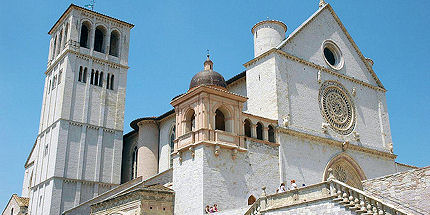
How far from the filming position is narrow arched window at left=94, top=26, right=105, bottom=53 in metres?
43.5

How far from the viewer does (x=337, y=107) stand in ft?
101

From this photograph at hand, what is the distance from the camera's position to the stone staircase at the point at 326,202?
559 inches

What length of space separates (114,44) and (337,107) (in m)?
23.1

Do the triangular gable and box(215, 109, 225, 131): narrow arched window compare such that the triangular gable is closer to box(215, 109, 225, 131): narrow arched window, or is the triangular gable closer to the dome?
the dome

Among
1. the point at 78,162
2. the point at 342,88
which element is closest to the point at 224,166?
the point at 342,88

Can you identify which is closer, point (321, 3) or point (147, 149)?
point (321, 3)

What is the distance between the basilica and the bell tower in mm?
106

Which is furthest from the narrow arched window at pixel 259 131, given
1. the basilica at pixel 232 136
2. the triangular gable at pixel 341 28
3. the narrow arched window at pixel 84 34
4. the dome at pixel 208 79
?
the narrow arched window at pixel 84 34

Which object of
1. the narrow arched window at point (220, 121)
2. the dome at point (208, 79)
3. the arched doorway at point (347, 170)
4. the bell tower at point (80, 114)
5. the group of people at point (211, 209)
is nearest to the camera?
the group of people at point (211, 209)

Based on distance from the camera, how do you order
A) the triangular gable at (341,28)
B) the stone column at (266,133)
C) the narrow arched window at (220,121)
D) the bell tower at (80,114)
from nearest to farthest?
the stone column at (266,133) < the narrow arched window at (220,121) < the triangular gable at (341,28) < the bell tower at (80,114)

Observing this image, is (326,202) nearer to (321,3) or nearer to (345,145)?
(345,145)

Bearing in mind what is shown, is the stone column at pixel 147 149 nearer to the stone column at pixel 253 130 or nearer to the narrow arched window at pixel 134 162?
the narrow arched window at pixel 134 162

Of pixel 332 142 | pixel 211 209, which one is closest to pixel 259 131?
pixel 332 142

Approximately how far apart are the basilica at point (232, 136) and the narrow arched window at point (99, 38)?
14 cm
